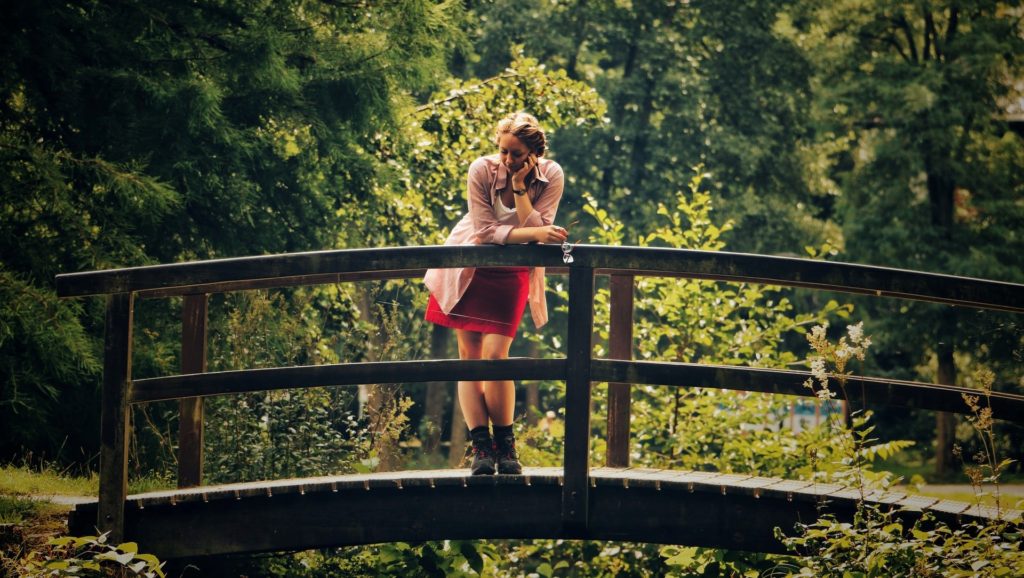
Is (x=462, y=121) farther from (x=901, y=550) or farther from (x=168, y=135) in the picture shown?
(x=901, y=550)

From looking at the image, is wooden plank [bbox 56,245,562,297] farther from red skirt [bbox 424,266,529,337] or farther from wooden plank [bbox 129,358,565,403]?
wooden plank [bbox 129,358,565,403]

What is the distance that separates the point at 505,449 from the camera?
5836mm

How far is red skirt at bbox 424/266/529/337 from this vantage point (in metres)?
5.82

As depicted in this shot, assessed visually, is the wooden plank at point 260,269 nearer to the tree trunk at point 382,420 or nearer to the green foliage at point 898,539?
the tree trunk at point 382,420

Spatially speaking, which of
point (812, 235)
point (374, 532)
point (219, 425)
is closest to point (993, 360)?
point (374, 532)

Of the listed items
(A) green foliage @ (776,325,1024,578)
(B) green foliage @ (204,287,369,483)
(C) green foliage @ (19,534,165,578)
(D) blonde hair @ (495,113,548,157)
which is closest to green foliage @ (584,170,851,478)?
(B) green foliage @ (204,287,369,483)

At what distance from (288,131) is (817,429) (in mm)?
5144

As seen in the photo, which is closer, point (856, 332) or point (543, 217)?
point (856, 332)

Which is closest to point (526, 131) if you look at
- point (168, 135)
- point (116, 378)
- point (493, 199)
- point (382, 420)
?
point (493, 199)

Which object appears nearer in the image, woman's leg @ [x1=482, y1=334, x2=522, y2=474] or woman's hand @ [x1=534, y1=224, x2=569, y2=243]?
woman's hand @ [x1=534, y1=224, x2=569, y2=243]

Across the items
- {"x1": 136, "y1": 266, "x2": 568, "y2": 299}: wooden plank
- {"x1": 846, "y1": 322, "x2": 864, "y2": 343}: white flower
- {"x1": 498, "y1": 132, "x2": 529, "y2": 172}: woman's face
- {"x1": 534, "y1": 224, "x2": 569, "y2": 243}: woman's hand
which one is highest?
{"x1": 498, "y1": 132, "x2": 529, "y2": 172}: woman's face

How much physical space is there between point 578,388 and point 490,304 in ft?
1.95

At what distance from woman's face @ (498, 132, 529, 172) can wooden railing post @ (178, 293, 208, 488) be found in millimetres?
1710

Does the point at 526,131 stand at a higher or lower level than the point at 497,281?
higher
